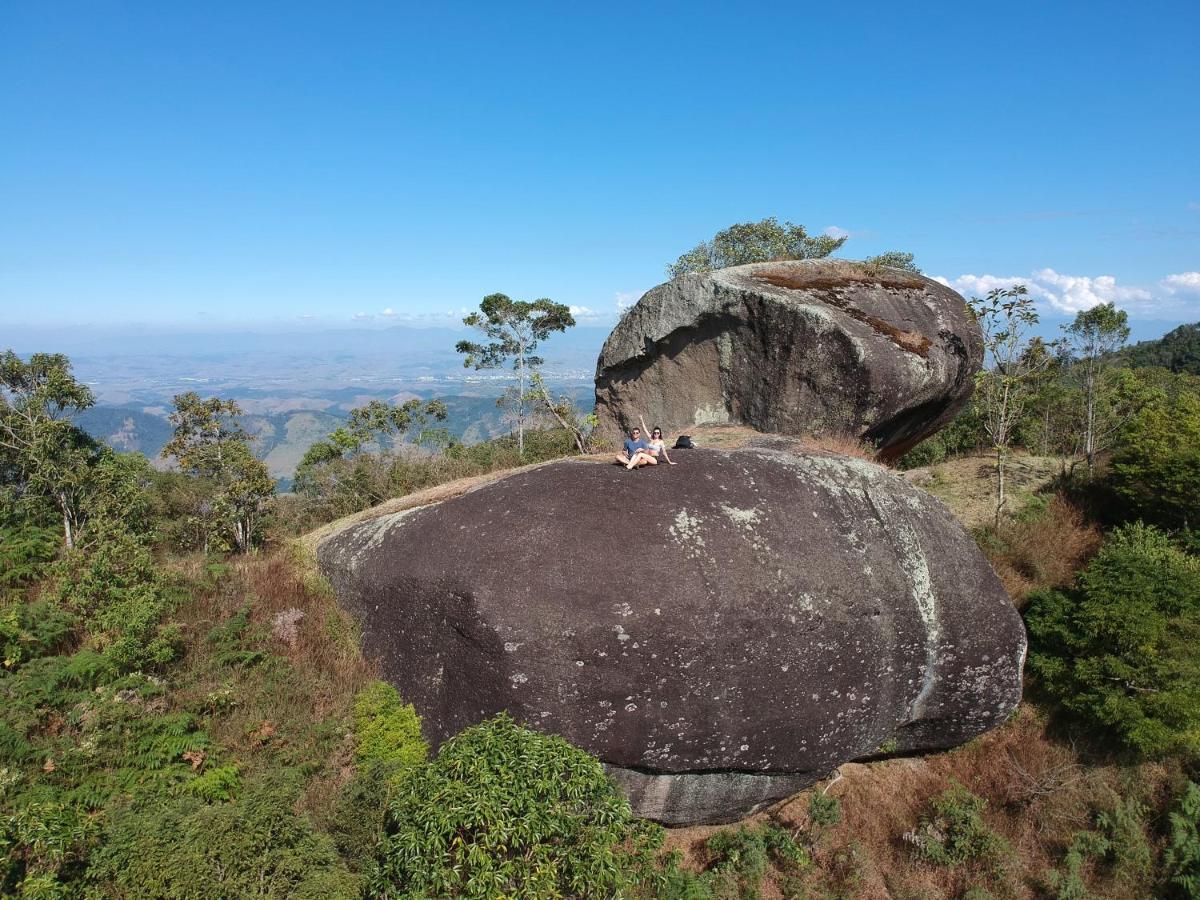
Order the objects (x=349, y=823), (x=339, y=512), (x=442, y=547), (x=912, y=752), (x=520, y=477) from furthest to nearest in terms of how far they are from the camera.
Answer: (x=339, y=512) < (x=912, y=752) < (x=520, y=477) < (x=442, y=547) < (x=349, y=823)

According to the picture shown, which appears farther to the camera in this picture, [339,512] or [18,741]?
[339,512]

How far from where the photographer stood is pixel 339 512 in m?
17.8

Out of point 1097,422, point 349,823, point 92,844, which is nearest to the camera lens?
point 92,844

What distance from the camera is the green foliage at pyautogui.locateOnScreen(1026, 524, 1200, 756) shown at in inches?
404

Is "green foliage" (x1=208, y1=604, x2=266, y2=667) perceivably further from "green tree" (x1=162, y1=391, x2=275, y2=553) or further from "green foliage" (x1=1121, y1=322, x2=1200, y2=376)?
"green foliage" (x1=1121, y1=322, x2=1200, y2=376)

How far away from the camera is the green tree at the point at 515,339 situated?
2709cm

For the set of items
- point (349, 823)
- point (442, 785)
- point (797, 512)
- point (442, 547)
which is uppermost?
point (797, 512)

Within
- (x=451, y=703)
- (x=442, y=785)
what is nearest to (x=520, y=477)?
(x=451, y=703)

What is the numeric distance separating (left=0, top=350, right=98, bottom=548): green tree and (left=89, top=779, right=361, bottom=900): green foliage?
14520 mm

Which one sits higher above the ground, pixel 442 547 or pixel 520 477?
pixel 520 477

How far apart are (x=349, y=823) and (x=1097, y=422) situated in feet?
87.3

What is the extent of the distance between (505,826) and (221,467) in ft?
54.0

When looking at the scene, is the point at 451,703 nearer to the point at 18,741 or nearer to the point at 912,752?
the point at 18,741

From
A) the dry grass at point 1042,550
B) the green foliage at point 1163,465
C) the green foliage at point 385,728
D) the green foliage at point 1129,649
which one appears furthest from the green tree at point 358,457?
the green foliage at point 1163,465
